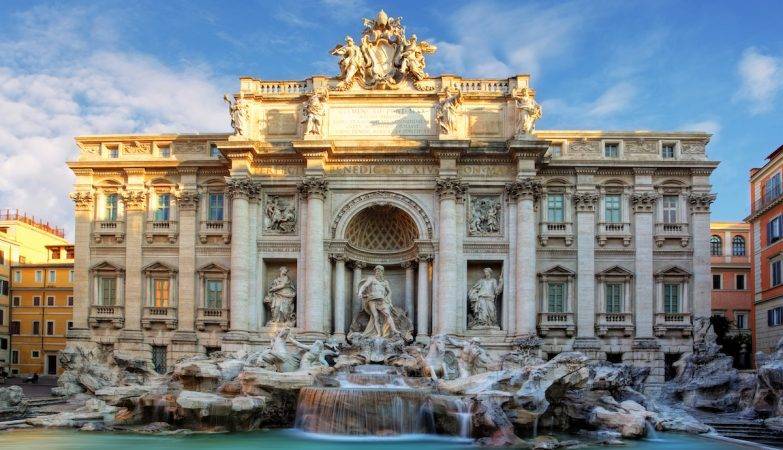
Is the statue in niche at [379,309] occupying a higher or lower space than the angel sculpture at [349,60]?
lower

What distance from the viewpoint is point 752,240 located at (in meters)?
42.9

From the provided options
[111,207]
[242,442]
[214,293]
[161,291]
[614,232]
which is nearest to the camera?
[242,442]

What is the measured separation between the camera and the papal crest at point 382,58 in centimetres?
3372

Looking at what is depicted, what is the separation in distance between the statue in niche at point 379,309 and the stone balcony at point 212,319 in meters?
6.30

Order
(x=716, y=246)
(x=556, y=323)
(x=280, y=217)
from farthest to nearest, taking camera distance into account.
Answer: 1. (x=716, y=246)
2. (x=280, y=217)
3. (x=556, y=323)

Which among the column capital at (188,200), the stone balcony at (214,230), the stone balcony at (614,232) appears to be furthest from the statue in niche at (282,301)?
the stone balcony at (614,232)

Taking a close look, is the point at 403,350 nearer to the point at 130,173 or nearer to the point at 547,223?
the point at 547,223

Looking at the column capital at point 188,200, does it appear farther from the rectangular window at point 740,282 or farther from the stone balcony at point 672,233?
the rectangular window at point 740,282

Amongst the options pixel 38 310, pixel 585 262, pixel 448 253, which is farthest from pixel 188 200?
pixel 38 310

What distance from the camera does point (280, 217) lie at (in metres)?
33.6

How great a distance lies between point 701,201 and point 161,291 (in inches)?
1000

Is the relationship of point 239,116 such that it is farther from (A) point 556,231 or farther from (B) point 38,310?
(B) point 38,310

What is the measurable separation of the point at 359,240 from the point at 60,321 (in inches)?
1168

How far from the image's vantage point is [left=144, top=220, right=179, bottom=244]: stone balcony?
3459 cm
